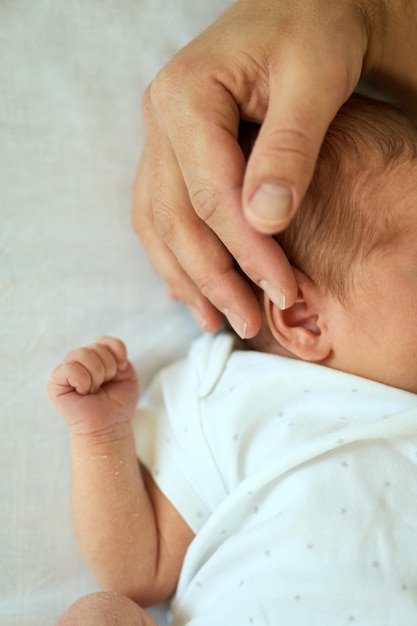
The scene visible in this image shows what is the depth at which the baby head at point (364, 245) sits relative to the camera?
1080 mm

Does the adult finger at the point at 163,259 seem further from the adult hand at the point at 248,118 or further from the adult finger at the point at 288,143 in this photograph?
the adult finger at the point at 288,143

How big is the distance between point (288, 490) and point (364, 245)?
39cm

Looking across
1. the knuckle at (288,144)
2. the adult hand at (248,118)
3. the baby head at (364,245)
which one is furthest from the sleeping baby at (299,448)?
the knuckle at (288,144)

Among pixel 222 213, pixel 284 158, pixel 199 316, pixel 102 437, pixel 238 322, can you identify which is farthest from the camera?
pixel 199 316

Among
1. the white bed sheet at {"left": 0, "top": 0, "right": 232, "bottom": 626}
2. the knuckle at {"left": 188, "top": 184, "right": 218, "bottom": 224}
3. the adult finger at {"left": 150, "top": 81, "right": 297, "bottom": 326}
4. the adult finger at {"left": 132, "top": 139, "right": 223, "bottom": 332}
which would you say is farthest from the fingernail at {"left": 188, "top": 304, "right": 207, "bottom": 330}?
the knuckle at {"left": 188, "top": 184, "right": 218, "bottom": 224}

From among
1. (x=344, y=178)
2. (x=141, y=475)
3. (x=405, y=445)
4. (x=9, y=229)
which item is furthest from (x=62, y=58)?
(x=405, y=445)

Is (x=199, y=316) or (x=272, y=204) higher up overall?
(x=272, y=204)

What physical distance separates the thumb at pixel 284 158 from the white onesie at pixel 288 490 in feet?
1.28

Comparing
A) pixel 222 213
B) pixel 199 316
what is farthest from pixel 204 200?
pixel 199 316

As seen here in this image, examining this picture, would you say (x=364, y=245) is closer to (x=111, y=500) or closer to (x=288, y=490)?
(x=288, y=490)

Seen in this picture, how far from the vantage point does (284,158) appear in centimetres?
82

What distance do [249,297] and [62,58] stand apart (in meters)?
0.69

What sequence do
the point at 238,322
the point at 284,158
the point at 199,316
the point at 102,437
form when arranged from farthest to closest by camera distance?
1. the point at 199,316
2. the point at 102,437
3. the point at 238,322
4. the point at 284,158

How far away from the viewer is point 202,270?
108 cm
